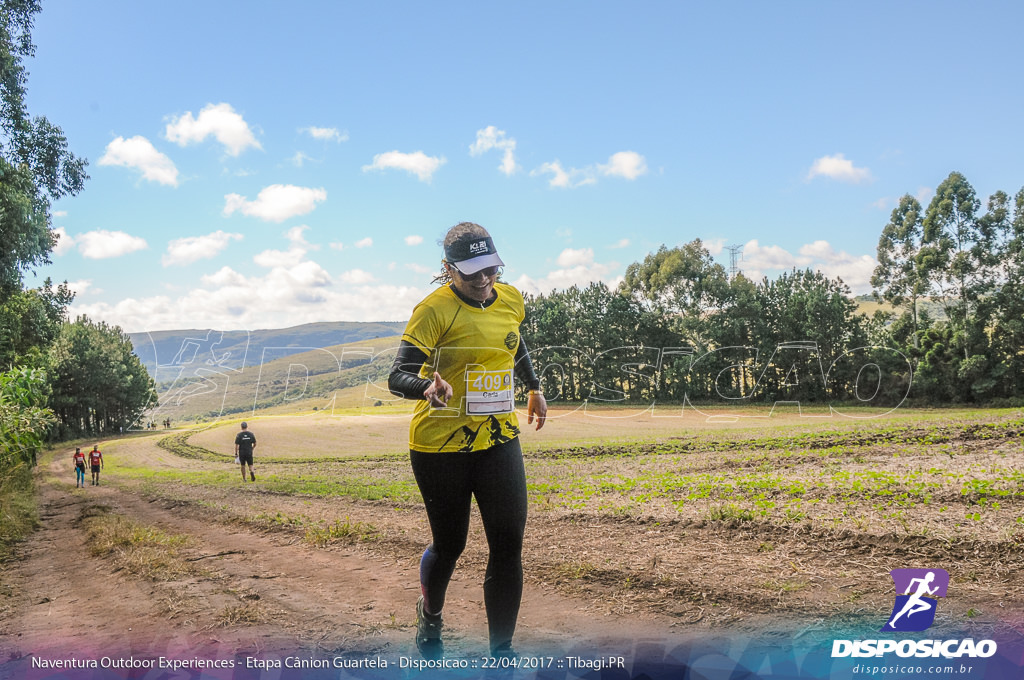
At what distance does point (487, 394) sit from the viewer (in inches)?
133

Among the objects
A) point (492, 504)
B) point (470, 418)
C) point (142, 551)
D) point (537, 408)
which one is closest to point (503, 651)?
point (492, 504)

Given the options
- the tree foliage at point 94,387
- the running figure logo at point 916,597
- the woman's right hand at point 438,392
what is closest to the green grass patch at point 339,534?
the woman's right hand at point 438,392

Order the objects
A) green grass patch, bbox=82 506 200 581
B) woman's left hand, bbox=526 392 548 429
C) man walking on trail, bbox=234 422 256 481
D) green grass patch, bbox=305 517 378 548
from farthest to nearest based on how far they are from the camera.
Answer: man walking on trail, bbox=234 422 256 481, green grass patch, bbox=305 517 378 548, green grass patch, bbox=82 506 200 581, woman's left hand, bbox=526 392 548 429

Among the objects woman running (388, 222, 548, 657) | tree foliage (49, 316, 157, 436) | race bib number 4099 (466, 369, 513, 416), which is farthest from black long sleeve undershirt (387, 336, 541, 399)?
tree foliage (49, 316, 157, 436)

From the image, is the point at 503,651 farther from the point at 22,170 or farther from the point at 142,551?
the point at 22,170

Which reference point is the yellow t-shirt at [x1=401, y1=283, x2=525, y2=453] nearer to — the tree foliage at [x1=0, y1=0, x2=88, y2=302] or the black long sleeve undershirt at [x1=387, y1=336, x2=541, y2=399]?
the black long sleeve undershirt at [x1=387, y1=336, x2=541, y2=399]

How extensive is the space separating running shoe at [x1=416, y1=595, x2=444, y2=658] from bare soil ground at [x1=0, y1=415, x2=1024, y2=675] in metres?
0.36

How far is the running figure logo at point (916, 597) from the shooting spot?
13.1 feet

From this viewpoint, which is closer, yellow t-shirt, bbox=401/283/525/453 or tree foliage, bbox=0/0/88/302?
yellow t-shirt, bbox=401/283/525/453

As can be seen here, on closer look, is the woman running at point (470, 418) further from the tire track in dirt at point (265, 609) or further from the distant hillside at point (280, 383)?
the distant hillside at point (280, 383)

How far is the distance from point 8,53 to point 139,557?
13.3m

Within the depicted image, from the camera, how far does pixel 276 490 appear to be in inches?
632

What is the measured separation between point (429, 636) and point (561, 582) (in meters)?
1.90

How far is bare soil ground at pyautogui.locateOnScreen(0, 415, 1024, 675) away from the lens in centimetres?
411
